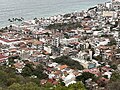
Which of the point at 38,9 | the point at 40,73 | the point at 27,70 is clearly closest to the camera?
the point at 40,73

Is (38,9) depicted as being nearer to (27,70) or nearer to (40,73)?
(27,70)

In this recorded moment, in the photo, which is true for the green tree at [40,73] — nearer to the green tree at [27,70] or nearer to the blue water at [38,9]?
the green tree at [27,70]

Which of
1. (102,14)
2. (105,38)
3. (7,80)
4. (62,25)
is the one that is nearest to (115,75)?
(7,80)

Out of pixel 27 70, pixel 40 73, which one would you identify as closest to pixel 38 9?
pixel 27 70

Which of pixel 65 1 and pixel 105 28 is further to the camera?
pixel 65 1

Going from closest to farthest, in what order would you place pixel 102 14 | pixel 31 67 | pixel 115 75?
1. pixel 115 75
2. pixel 31 67
3. pixel 102 14

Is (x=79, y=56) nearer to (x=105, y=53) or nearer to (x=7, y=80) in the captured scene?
(x=105, y=53)

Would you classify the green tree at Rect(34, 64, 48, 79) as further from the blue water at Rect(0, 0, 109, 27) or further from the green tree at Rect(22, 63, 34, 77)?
the blue water at Rect(0, 0, 109, 27)

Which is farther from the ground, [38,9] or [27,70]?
[27,70]

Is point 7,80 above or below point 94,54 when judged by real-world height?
above

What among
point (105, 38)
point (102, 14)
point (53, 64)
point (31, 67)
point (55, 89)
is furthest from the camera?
point (102, 14)

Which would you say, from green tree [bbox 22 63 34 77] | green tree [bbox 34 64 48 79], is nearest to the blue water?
green tree [bbox 22 63 34 77]
